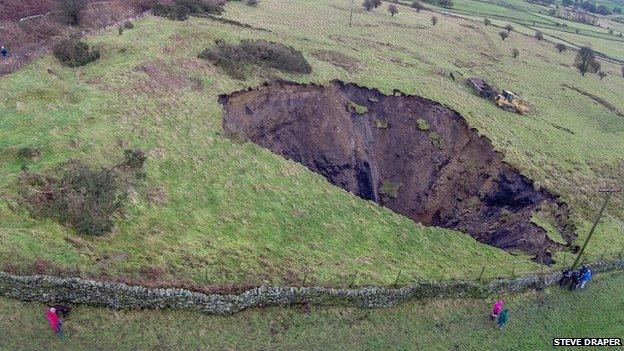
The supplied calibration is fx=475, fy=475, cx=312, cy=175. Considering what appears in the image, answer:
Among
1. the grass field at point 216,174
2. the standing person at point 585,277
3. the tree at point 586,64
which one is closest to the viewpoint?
the grass field at point 216,174

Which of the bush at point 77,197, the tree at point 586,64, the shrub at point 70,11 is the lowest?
the bush at point 77,197

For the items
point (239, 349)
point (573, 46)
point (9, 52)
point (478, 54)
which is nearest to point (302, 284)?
point (239, 349)

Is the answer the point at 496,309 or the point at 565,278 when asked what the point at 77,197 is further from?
the point at 565,278

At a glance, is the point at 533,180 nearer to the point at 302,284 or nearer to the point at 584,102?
the point at 302,284

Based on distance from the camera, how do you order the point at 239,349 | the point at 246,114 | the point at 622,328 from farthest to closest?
the point at 246,114 → the point at 622,328 → the point at 239,349

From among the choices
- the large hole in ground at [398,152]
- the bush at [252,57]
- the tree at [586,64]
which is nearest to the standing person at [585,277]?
the large hole in ground at [398,152]

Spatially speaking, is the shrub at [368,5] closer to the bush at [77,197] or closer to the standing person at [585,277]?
the standing person at [585,277]

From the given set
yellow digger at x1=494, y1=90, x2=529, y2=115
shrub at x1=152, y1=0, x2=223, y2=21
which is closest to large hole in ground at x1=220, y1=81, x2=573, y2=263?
yellow digger at x1=494, y1=90, x2=529, y2=115
